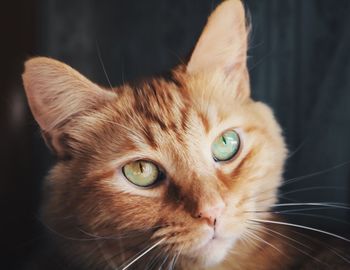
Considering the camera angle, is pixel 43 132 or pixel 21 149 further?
pixel 21 149

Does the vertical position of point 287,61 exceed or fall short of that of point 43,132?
it exceeds it

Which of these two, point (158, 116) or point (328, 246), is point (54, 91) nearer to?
point (158, 116)

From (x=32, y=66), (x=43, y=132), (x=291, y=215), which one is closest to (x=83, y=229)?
(x=43, y=132)

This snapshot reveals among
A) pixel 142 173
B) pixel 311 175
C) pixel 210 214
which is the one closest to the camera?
pixel 210 214

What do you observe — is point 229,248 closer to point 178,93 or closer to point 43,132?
point 178,93

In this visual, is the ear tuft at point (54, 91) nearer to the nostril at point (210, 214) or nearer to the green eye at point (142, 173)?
the green eye at point (142, 173)

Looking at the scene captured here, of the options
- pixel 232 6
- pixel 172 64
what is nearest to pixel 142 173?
pixel 172 64
